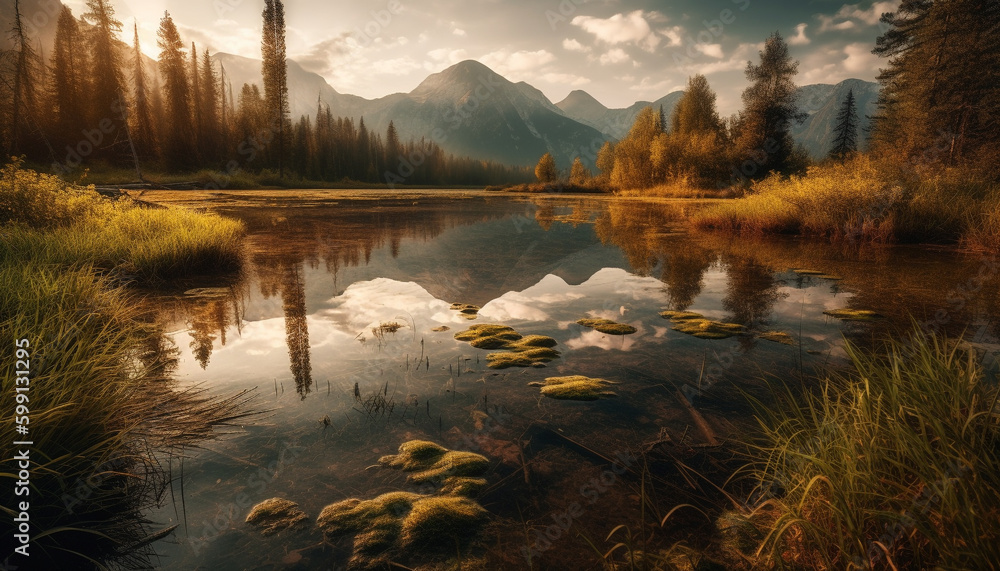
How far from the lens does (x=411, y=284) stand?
34.4ft

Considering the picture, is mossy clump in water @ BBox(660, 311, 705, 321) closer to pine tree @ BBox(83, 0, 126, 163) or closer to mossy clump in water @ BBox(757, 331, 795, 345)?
mossy clump in water @ BBox(757, 331, 795, 345)

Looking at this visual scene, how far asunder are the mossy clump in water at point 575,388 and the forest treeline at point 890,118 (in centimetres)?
2111

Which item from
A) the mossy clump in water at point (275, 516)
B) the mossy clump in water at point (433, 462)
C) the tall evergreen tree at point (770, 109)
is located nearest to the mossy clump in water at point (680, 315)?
the mossy clump in water at point (433, 462)

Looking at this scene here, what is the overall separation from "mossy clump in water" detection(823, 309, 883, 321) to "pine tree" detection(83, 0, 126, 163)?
67569 mm

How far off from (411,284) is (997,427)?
9.61m

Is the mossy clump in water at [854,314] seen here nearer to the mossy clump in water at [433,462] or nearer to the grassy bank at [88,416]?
the mossy clump in water at [433,462]

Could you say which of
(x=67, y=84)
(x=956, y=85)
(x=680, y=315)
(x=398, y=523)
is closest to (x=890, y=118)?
(x=956, y=85)

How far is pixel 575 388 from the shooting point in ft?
16.7

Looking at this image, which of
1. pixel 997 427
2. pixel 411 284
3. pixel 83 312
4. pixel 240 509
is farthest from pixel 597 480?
pixel 411 284

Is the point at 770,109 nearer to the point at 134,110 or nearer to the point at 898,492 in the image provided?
the point at 898,492

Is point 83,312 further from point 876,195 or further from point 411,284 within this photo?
point 876,195

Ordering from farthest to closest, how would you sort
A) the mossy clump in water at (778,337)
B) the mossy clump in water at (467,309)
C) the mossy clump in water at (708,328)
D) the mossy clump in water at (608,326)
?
the mossy clump in water at (467,309) → the mossy clump in water at (608,326) → the mossy clump in water at (708,328) → the mossy clump in water at (778,337)

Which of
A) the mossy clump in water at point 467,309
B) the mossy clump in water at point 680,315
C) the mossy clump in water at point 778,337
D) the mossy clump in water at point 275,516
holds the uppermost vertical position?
the mossy clump in water at point 680,315

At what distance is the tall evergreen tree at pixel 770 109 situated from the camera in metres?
42.0
